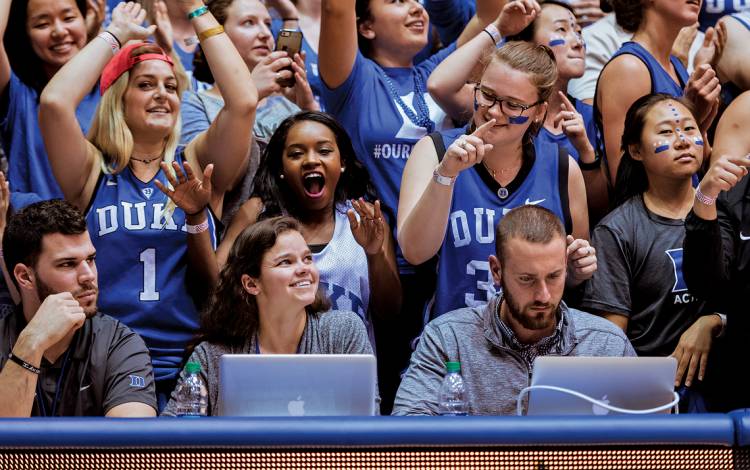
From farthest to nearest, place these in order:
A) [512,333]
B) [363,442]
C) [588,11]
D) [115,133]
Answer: [588,11] → [115,133] → [512,333] → [363,442]

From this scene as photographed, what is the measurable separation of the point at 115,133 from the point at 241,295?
0.84 metres

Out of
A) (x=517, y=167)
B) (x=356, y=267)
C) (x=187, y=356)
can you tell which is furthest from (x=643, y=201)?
(x=187, y=356)

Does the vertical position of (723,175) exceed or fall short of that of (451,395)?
it exceeds it

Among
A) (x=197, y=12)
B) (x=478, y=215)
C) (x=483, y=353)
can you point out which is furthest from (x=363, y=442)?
(x=197, y=12)

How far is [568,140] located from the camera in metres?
4.21

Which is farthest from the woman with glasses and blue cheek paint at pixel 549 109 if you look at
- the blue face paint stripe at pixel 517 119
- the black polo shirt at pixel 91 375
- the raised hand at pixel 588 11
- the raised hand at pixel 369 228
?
the black polo shirt at pixel 91 375

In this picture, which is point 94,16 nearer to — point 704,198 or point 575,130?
point 575,130

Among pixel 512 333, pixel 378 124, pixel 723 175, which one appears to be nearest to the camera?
pixel 723 175

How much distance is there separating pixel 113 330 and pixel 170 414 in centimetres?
35

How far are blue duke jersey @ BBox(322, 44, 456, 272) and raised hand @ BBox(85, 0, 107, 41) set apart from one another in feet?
3.39

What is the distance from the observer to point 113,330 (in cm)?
334

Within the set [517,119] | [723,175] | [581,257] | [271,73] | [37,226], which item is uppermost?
→ [271,73]

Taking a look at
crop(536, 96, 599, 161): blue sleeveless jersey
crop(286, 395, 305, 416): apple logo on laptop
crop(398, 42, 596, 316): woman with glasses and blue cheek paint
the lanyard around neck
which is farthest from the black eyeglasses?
the lanyard around neck

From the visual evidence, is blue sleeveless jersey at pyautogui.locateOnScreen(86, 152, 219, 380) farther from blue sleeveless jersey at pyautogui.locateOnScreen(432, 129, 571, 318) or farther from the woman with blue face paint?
the woman with blue face paint
